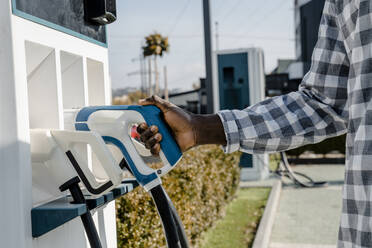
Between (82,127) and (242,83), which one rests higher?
(242,83)

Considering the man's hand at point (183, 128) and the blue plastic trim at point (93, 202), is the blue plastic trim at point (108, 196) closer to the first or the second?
the blue plastic trim at point (93, 202)

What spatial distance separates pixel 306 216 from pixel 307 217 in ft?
0.18

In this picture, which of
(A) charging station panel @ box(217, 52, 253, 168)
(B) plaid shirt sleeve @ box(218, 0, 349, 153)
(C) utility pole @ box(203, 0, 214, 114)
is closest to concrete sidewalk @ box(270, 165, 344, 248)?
(A) charging station panel @ box(217, 52, 253, 168)

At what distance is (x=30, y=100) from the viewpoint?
1.42 metres

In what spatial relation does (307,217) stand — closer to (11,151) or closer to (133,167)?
(133,167)

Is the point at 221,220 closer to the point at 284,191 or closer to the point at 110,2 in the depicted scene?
the point at 284,191

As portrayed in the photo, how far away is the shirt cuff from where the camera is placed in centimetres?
157

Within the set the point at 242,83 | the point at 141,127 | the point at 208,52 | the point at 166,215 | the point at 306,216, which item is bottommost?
the point at 306,216

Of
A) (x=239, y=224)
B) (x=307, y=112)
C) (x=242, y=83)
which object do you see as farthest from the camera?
(x=242, y=83)

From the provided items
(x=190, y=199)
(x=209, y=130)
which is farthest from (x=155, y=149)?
(x=190, y=199)

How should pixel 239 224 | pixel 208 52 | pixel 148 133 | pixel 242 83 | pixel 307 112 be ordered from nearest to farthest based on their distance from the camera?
pixel 148 133 → pixel 307 112 → pixel 239 224 → pixel 208 52 → pixel 242 83

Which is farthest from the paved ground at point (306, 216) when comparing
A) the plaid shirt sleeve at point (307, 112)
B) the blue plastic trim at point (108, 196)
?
the blue plastic trim at point (108, 196)

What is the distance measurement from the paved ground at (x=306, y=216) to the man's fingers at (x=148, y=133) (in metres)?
3.77

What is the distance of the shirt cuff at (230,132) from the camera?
1573 millimetres
